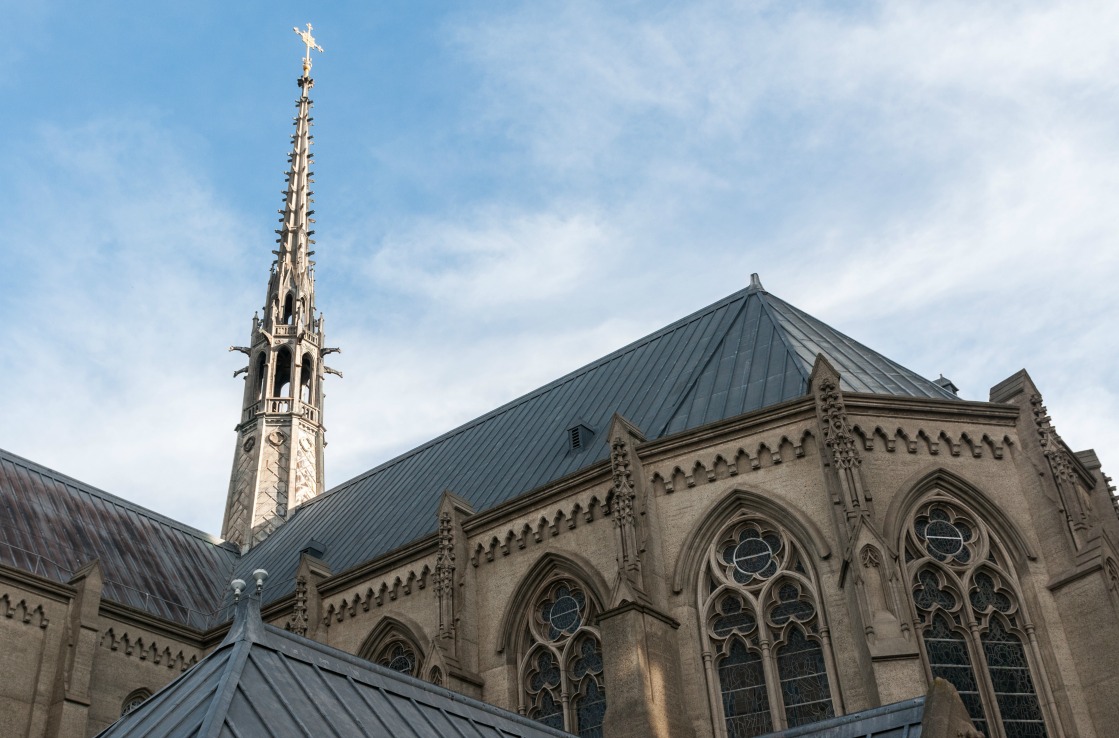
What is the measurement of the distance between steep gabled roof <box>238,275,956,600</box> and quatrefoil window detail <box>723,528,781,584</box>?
2555mm

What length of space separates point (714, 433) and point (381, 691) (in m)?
9.71

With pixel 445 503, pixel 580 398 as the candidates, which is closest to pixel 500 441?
pixel 580 398

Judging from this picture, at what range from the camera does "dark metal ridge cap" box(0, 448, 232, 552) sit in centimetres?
3200

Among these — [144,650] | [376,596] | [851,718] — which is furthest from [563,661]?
[144,650]

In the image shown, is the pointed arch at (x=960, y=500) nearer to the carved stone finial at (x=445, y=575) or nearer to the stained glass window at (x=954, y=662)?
the stained glass window at (x=954, y=662)

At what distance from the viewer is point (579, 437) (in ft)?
83.8

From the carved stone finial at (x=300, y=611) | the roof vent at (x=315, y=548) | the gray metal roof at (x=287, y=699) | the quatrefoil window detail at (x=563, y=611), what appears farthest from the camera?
the roof vent at (x=315, y=548)

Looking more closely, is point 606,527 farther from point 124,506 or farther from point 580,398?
point 124,506

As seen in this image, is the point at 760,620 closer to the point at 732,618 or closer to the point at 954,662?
the point at 732,618

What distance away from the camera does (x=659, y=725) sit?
18.2 metres

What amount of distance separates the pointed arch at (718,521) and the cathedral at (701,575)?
4 cm

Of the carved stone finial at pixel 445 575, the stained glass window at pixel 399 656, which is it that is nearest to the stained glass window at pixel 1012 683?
the carved stone finial at pixel 445 575

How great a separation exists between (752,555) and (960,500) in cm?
380

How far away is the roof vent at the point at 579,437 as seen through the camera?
83.5 feet
